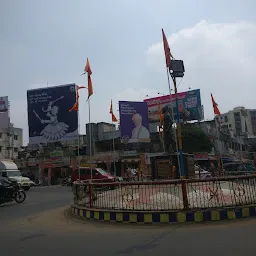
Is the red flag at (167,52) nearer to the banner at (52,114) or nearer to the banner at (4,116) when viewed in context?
the banner at (52,114)

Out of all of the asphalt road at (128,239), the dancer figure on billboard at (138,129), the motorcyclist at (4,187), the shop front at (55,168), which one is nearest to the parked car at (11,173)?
the motorcyclist at (4,187)

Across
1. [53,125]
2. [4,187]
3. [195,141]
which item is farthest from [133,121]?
[4,187]

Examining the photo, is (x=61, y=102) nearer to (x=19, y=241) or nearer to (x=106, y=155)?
A: (x=106, y=155)

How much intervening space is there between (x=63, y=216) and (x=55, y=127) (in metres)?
26.4

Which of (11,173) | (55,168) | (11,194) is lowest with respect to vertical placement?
(11,194)

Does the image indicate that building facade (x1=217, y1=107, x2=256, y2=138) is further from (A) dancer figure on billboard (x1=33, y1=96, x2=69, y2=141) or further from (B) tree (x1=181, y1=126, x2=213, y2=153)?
(A) dancer figure on billboard (x1=33, y1=96, x2=69, y2=141)

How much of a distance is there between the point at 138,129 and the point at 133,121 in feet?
3.95

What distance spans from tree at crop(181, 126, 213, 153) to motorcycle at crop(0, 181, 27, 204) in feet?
121

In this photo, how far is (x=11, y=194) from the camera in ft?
52.1

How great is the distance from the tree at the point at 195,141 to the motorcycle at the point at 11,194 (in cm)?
3681

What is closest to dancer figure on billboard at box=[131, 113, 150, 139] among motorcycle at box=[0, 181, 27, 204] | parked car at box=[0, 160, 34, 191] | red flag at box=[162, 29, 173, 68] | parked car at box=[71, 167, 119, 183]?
parked car at box=[71, 167, 119, 183]

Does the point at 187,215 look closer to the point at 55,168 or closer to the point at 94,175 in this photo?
the point at 94,175

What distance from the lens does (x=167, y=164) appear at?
63.2 ft

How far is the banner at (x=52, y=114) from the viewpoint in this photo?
119 feet
